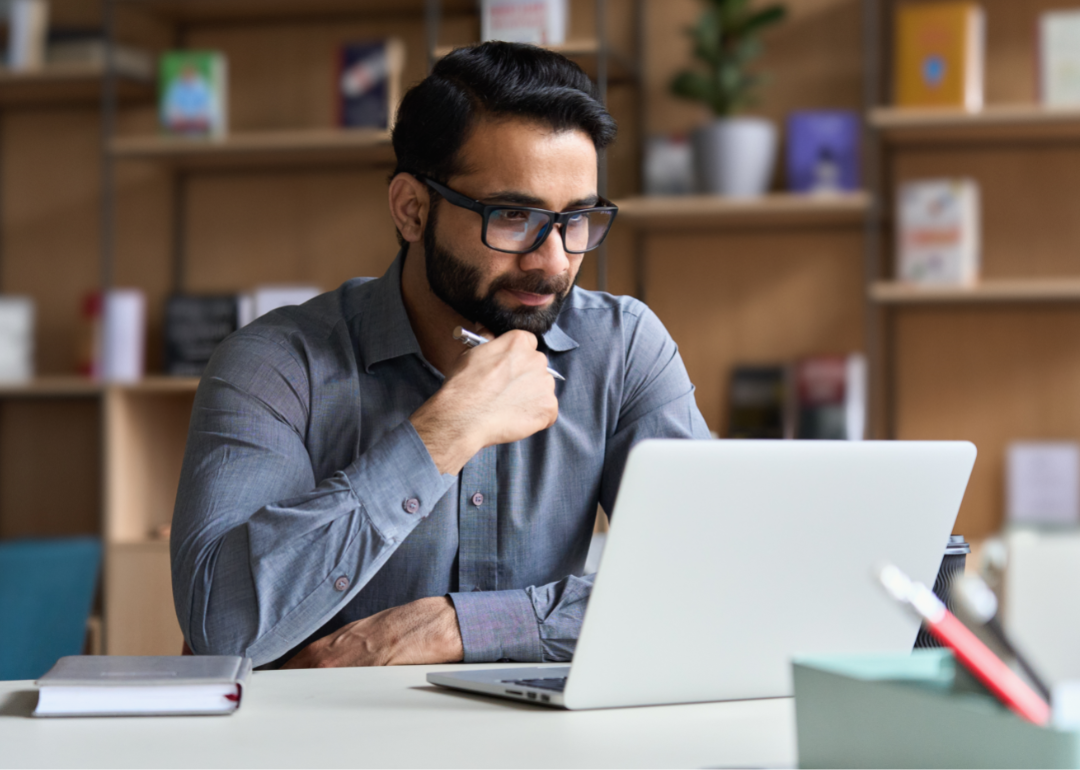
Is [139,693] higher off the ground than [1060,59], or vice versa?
[1060,59]

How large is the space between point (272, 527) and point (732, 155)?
1.98 metres

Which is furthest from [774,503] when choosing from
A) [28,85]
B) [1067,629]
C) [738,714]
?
[28,85]

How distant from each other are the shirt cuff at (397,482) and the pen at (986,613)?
75 cm

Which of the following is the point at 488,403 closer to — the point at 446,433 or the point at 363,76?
the point at 446,433

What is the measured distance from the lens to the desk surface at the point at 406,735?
0.72 meters

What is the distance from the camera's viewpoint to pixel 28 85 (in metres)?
3.27

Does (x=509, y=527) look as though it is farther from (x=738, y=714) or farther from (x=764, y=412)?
(x=764, y=412)

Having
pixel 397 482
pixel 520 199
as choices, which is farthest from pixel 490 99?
pixel 397 482

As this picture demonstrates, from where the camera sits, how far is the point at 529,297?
147 centimetres

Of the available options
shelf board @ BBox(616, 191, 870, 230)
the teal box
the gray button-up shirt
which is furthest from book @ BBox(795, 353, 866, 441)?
the teal box

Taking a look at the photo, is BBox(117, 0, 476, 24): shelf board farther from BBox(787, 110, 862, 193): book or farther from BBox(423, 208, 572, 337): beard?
BBox(423, 208, 572, 337): beard

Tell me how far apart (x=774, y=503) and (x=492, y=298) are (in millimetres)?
713

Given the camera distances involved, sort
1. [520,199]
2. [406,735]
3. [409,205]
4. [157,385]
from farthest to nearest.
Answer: [157,385], [409,205], [520,199], [406,735]

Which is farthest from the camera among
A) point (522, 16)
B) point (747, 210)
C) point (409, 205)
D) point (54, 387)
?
point (54, 387)
